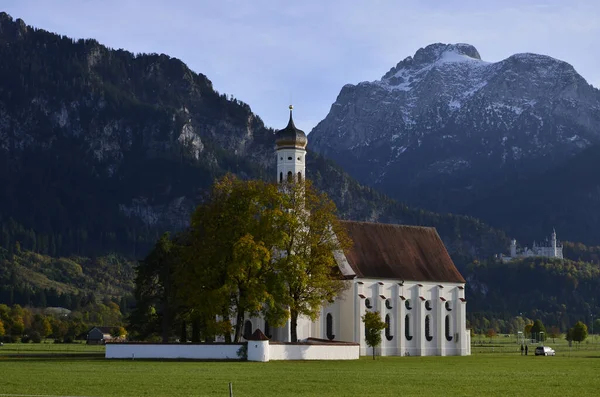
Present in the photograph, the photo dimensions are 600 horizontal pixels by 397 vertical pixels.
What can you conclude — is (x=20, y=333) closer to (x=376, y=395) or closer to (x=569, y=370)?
(x=569, y=370)

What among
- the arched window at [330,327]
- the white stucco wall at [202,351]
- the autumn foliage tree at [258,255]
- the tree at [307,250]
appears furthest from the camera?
the arched window at [330,327]

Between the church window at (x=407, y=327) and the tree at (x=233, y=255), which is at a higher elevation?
the tree at (x=233, y=255)

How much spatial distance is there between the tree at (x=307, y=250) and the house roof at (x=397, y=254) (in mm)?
8455

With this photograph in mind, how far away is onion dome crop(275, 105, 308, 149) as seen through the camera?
4493 inches

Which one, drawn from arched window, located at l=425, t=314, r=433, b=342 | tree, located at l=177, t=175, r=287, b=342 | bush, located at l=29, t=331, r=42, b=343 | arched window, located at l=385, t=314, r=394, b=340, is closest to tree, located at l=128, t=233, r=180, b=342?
tree, located at l=177, t=175, r=287, b=342

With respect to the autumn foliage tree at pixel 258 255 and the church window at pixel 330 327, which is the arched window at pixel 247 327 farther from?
the autumn foliage tree at pixel 258 255

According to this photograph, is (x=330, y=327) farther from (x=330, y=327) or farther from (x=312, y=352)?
(x=312, y=352)

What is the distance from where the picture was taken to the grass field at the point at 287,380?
5069cm

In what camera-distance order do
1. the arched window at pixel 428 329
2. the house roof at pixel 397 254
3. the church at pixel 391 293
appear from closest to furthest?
the church at pixel 391 293 → the house roof at pixel 397 254 → the arched window at pixel 428 329

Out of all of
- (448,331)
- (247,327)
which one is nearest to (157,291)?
(247,327)

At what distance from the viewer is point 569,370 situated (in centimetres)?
7412

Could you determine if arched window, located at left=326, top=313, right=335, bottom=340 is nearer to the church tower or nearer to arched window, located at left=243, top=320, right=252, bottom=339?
arched window, located at left=243, top=320, right=252, bottom=339

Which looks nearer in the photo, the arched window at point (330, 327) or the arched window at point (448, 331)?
the arched window at point (330, 327)

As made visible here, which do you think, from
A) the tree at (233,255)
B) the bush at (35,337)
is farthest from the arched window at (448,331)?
the bush at (35,337)
